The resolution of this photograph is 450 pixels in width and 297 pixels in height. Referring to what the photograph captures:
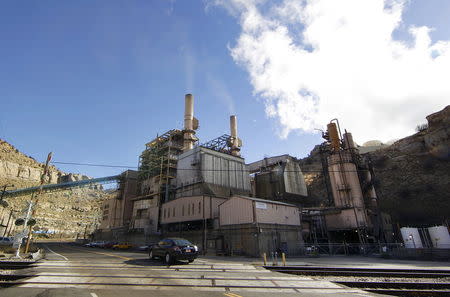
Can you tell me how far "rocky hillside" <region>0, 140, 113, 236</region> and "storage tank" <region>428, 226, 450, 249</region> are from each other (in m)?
92.6

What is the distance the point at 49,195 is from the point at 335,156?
128 meters

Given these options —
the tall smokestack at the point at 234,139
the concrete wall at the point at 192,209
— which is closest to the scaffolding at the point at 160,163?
the concrete wall at the point at 192,209

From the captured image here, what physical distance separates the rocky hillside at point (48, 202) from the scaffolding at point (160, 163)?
3748 centimetres

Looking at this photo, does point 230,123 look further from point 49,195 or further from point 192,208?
point 49,195

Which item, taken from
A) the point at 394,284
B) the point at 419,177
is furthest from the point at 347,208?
Answer: the point at 419,177

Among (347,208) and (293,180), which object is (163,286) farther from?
(293,180)

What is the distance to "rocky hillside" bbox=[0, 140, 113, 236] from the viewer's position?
3728 inches

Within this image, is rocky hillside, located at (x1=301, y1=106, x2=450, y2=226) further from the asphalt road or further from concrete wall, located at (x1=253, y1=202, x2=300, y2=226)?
the asphalt road

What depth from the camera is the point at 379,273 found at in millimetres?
12602

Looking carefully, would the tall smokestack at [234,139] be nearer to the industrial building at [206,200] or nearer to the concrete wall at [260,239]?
the industrial building at [206,200]

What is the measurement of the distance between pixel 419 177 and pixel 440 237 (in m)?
42.9

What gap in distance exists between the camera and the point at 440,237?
26.2 meters

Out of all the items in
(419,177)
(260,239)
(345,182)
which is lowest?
(260,239)

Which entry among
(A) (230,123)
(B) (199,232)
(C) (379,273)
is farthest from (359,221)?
(A) (230,123)
